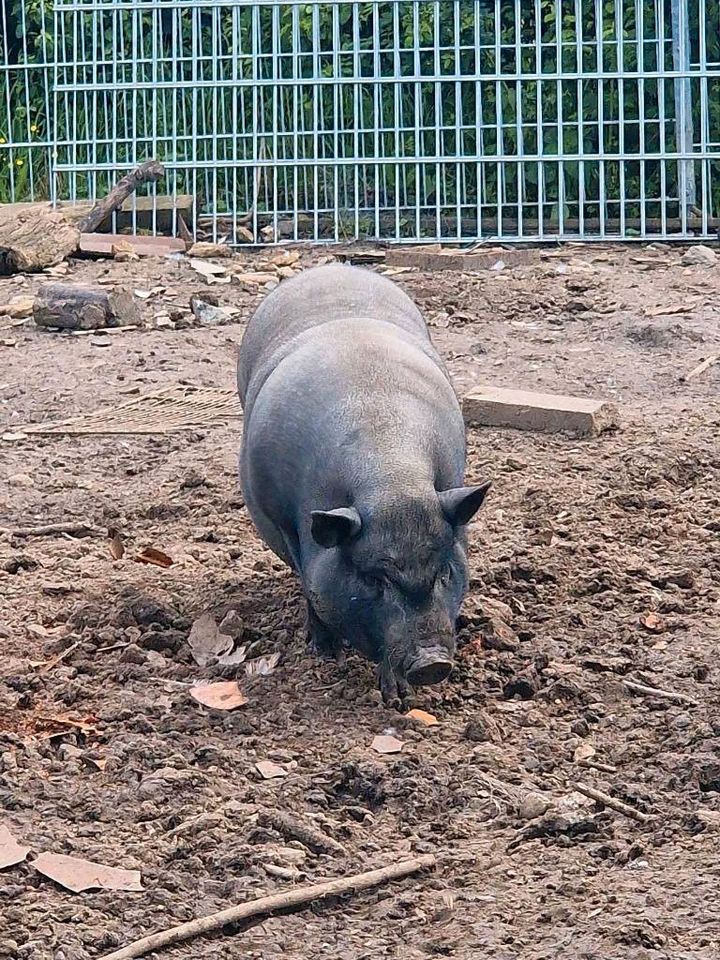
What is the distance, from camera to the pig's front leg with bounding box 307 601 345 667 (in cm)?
504

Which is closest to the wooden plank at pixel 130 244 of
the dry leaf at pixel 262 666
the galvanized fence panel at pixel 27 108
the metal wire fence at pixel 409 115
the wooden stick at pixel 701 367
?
the metal wire fence at pixel 409 115

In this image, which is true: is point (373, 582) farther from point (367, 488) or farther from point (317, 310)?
point (317, 310)

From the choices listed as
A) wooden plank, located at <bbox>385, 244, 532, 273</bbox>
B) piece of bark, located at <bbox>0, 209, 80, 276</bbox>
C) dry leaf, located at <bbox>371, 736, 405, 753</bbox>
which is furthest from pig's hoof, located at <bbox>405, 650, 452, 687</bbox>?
piece of bark, located at <bbox>0, 209, 80, 276</bbox>

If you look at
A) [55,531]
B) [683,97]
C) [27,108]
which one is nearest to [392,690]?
[55,531]

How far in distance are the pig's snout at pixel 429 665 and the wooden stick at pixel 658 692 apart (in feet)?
2.06

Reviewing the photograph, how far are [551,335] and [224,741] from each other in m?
5.34

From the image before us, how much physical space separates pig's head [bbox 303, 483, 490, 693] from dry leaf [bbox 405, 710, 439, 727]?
0.15 meters

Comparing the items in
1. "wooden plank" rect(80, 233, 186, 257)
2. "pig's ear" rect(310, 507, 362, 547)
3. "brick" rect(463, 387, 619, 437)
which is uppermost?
"wooden plank" rect(80, 233, 186, 257)

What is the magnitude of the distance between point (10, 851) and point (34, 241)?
27.1 feet

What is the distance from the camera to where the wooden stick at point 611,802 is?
3.96 m

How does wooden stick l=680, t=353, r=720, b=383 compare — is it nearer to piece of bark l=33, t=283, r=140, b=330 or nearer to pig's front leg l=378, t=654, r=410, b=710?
piece of bark l=33, t=283, r=140, b=330

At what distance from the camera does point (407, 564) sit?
4.46 m

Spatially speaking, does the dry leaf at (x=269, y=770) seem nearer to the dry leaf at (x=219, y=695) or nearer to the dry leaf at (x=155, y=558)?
the dry leaf at (x=219, y=695)

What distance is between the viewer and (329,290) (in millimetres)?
5852
